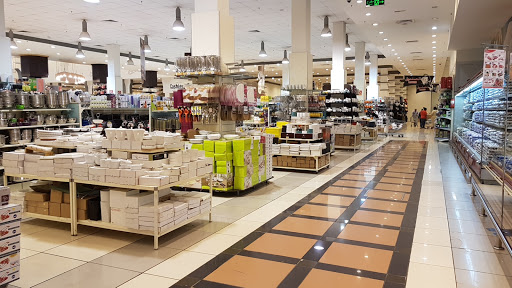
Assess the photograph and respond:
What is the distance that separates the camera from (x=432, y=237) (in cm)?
405

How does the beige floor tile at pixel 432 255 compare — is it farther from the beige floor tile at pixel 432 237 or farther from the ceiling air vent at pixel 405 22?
the ceiling air vent at pixel 405 22

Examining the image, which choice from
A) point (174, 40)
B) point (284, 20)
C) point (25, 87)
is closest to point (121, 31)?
point (174, 40)

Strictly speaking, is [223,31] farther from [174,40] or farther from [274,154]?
[174,40]

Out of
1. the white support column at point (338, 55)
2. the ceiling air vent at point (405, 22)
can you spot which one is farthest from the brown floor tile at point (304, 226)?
the white support column at point (338, 55)

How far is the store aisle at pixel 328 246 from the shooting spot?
3.09 meters

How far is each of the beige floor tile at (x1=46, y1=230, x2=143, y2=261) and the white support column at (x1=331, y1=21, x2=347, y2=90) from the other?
1197 cm

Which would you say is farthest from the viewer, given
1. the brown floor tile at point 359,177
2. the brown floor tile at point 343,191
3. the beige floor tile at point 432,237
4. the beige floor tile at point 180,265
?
the brown floor tile at point 359,177

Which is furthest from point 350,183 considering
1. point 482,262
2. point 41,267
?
point 41,267

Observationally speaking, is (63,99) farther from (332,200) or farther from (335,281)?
(335,281)

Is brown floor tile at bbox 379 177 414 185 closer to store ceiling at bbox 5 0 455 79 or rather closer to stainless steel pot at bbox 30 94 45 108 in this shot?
store ceiling at bbox 5 0 455 79

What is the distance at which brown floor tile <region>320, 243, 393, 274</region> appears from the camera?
3.32m

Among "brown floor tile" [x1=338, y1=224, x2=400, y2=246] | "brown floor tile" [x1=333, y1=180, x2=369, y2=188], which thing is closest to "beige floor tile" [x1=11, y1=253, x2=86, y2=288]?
"brown floor tile" [x1=338, y1=224, x2=400, y2=246]

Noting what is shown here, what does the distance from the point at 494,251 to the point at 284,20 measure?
1145 centimetres

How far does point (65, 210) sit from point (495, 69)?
4.97 metres
